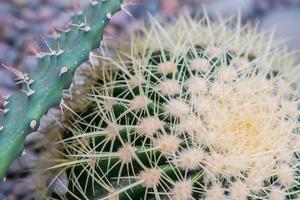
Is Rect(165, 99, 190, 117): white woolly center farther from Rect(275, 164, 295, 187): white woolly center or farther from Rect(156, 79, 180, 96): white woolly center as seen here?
Rect(275, 164, 295, 187): white woolly center

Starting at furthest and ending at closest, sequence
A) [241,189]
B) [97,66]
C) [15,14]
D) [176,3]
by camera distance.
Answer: [176,3] → [15,14] → [97,66] → [241,189]

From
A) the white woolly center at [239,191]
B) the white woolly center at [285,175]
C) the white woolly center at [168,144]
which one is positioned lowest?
the white woolly center at [285,175]

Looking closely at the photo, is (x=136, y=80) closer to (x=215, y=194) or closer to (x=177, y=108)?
(x=177, y=108)

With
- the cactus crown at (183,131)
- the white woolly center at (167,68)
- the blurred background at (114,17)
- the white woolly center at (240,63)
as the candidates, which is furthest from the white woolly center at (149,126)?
the blurred background at (114,17)

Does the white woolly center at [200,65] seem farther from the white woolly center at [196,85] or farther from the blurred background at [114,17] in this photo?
the blurred background at [114,17]

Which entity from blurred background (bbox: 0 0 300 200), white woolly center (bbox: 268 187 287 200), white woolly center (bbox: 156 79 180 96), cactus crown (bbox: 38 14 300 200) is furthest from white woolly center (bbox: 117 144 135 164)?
blurred background (bbox: 0 0 300 200)

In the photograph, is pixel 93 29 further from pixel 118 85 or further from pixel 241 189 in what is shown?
pixel 241 189

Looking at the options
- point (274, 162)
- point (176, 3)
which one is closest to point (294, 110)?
point (274, 162)
